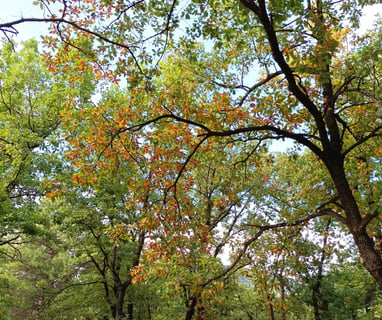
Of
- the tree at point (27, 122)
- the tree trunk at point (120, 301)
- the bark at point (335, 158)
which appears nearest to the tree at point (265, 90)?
the bark at point (335, 158)

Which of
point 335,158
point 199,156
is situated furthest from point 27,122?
point 335,158

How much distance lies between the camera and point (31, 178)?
10602 mm

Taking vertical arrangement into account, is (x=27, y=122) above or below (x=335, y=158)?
above

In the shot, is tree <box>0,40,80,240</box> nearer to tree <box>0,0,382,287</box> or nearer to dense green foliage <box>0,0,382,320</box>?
dense green foliage <box>0,0,382,320</box>

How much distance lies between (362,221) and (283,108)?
7.69 feet

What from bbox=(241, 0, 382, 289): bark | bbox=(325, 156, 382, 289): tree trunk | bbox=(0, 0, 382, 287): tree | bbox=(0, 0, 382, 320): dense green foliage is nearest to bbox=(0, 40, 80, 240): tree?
bbox=(0, 0, 382, 320): dense green foliage

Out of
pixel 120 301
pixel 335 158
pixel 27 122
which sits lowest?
pixel 120 301

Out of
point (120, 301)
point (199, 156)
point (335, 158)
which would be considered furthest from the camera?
point (120, 301)

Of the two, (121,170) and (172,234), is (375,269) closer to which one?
(172,234)

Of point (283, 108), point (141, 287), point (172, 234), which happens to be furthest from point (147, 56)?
point (141, 287)

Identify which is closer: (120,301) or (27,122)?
(27,122)

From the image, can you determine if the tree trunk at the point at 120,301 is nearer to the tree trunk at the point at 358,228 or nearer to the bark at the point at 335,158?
the bark at the point at 335,158

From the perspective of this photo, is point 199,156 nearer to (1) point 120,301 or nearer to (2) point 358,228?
(2) point 358,228

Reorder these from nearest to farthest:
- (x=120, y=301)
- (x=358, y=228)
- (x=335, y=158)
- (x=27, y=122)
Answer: (x=358, y=228) < (x=335, y=158) < (x=27, y=122) < (x=120, y=301)
